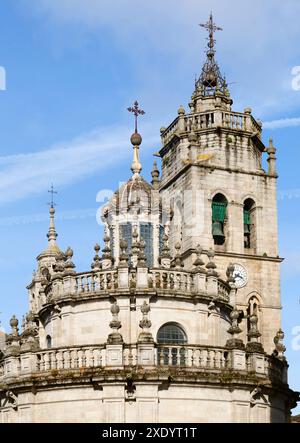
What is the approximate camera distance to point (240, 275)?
5959 centimetres

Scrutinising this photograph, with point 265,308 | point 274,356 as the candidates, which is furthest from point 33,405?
point 265,308

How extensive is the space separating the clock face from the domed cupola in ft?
29.8

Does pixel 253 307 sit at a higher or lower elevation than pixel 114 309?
higher

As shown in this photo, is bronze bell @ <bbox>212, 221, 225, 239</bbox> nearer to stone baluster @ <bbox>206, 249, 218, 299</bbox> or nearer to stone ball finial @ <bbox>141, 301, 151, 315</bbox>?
stone baluster @ <bbox>206, 249, 218, 299</bbox>

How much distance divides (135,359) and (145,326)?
4.19 ft

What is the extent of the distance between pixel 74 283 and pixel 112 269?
1.70m

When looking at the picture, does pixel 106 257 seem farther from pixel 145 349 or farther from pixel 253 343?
pixel 253 343

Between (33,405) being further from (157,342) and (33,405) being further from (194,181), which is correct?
(194,181)

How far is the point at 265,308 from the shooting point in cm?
5991

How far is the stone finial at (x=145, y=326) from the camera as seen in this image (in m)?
42.2

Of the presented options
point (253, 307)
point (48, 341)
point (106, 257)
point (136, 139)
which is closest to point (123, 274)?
point (106, 257)

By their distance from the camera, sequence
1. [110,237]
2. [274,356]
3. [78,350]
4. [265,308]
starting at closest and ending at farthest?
[78,350] < [274,356] < [110,237] < [265,308]

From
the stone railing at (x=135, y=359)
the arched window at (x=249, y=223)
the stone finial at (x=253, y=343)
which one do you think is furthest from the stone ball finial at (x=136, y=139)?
the stone railing at (x=135, y=359)
